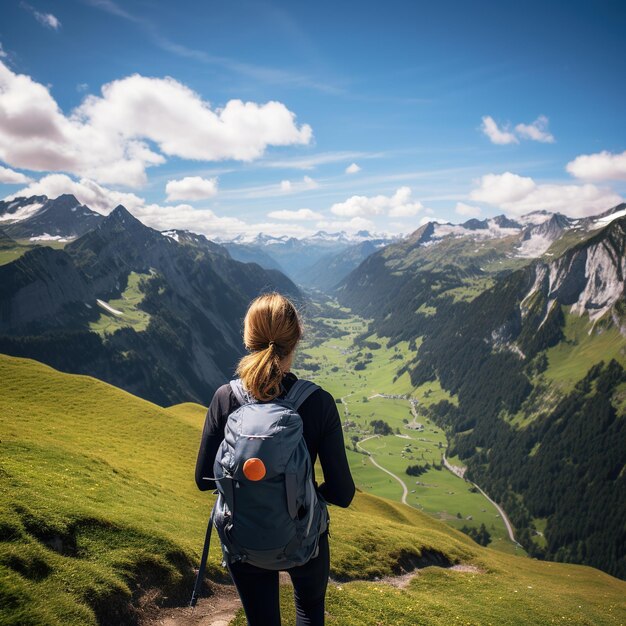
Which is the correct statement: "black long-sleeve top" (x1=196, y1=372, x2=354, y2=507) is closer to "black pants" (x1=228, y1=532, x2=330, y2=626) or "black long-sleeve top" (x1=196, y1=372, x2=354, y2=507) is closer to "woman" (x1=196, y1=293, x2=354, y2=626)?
"woman" (x1=196, y1=293, x2=354, y2=626)

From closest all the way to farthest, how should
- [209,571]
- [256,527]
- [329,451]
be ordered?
1. [256,527]
2. [329,451]
3. [209,571]

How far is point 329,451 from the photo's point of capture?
6980mm

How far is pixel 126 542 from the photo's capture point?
716 inches

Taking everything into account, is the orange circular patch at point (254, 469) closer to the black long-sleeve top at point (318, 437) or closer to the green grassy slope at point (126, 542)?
the black long-sleeve top at point (318, 437)

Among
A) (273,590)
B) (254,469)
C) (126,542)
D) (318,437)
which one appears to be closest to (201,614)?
(126,542)

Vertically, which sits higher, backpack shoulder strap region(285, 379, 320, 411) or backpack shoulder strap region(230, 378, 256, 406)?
backpack shoulder strap region(285, 379, 320, 411)

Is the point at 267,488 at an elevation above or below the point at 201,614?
above

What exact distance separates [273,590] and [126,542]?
1481cm

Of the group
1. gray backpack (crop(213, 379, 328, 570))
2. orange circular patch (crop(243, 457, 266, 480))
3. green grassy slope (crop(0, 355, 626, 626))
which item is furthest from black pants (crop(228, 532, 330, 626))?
green grassy slope (crop(0, 355, 626, 626))

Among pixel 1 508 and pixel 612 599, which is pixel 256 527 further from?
pixel 612 599

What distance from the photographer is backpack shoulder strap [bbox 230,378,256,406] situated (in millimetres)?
6884

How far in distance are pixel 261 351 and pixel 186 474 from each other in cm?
4263

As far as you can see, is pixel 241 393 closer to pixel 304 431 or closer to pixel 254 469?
pixel 304 431

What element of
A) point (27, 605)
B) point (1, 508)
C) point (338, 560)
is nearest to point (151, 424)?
point (338, 560)
